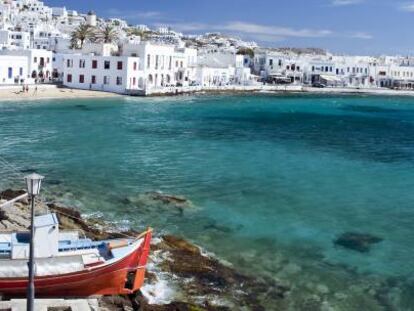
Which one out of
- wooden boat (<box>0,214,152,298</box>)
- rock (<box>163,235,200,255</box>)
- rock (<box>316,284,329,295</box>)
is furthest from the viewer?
rock (<box>163,235,200,255</box>)

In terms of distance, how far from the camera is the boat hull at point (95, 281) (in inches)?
529

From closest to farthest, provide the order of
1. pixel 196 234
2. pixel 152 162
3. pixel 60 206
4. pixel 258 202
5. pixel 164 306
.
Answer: pixel 164 306 < pixel 196 234 < pixel 60 206 < pixel 258 202 < pixel 152 162

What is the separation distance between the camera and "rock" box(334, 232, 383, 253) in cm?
1998

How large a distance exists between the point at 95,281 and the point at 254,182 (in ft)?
51.1

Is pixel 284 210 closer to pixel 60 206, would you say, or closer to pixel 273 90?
pixel 60 206

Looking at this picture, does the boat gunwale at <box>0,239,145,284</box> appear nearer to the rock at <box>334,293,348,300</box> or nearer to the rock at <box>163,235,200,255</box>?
the rock at <box>163,235,200,255</box>

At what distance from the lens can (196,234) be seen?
20.4 m

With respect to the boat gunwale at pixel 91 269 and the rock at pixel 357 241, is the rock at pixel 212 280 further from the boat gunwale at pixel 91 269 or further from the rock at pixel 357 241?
the rock at pixel 357 241

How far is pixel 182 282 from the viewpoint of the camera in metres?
16.2

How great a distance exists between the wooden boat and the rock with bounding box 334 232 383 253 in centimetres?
820

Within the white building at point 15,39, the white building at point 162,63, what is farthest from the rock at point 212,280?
the white building at point 15,39

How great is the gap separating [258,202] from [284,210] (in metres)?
1.41

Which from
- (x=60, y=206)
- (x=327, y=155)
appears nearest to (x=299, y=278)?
(x=60, y=206)

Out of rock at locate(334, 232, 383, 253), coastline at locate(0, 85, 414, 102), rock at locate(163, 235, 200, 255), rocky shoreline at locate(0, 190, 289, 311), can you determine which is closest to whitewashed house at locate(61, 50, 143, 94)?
coastline at locate(0, 85, 414, 102)
